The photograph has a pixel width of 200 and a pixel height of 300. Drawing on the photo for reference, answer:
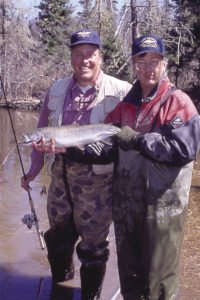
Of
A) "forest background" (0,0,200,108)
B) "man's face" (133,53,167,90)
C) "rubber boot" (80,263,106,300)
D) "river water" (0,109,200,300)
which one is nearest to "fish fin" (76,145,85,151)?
"man's face" (133,53,167,90)

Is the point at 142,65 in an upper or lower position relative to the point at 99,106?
upper

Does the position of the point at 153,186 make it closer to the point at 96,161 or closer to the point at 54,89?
the point at 96,161

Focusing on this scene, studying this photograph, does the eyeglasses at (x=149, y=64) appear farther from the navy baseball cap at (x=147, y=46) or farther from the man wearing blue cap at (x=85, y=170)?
the man wearing blue cap at (x=85, y=170)

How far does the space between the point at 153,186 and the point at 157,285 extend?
77 centimetres

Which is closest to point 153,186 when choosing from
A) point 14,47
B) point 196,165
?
point 196,165

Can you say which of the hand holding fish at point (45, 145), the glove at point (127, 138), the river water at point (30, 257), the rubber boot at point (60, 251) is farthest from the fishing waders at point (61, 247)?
the glove at point (127, 138)

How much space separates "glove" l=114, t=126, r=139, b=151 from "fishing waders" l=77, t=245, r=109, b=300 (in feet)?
4.04

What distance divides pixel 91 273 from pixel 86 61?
187 centimetres

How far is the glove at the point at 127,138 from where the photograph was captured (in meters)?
3.70

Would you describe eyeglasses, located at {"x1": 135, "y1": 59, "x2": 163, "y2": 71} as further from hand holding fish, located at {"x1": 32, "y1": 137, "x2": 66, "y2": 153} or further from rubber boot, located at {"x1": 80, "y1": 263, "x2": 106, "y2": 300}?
rubber boot, located at {"x1": 80, "y1": 263, "x2": 106, "y2": 300}

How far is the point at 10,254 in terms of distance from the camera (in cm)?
597

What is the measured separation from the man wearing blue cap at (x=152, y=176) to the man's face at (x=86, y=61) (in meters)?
0.56

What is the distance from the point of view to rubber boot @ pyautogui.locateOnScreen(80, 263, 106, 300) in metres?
4.55

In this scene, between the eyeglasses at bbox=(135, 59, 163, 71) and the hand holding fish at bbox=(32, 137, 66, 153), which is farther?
the hand holding fish at bbox=(32, 137, 66, 153)
